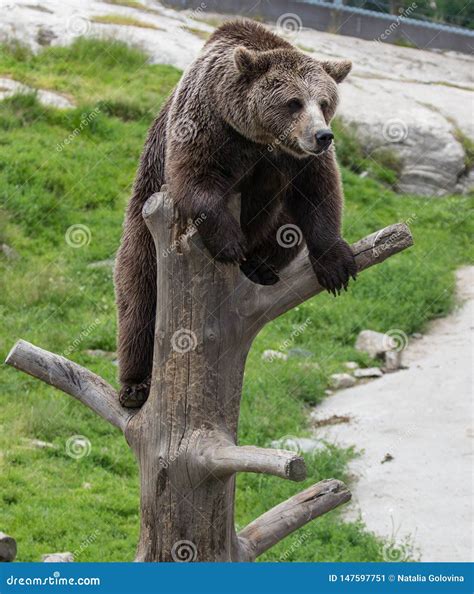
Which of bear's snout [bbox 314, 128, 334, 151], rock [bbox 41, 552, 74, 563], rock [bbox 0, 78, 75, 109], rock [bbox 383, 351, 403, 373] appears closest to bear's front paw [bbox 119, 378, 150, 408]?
bear's snout [bbox 314, 128, 334, 151]

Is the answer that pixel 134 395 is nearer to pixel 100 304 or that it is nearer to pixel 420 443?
pixel 420 443

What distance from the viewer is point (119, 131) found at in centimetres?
1372

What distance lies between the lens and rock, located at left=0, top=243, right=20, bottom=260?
1131 cm

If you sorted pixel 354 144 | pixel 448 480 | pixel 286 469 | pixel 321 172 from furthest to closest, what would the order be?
pixel 354 144, pixel 448 480, pixel 321 172, pixel 286 469

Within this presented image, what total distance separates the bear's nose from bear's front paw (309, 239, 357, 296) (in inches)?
21.3

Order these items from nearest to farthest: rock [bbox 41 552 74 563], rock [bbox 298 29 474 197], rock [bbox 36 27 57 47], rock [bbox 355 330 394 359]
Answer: rock [bbox 41 552 74 563] < rock [bbox 355 330 394 359] < rock [bbox 298 29 474 197] < rock [bbox 36 27 57 47]

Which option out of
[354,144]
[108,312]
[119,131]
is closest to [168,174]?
[108,312]

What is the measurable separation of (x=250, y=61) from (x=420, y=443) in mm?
5366

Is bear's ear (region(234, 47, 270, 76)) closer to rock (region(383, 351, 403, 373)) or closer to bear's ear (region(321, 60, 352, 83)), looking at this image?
bear's ear (region(321, 60, 352, 83))

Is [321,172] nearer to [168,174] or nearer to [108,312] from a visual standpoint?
[168,174]

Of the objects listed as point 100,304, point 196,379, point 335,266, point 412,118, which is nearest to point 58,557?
point 196,379

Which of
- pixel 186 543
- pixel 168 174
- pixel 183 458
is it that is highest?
pixel 168 174

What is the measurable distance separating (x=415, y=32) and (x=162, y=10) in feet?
15.6

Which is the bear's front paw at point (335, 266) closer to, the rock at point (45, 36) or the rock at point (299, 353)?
the rock at point (299, 353)
